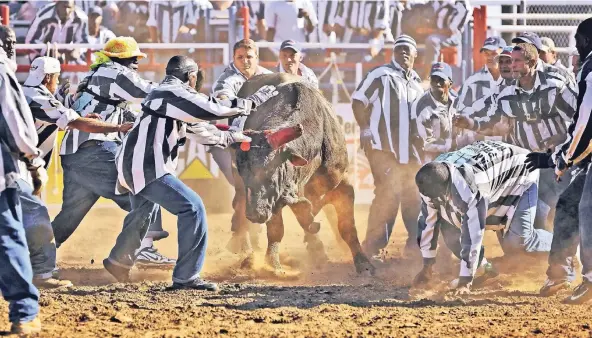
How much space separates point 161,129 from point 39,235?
143cm

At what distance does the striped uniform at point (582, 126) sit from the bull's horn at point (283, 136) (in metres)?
2.10

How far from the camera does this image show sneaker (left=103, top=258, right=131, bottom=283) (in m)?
9.00

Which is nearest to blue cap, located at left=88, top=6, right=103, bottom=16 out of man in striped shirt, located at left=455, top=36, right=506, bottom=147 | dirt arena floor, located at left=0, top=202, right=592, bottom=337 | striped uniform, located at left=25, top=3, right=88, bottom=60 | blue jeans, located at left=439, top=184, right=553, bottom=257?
striped uniform, located at left=25, top=3, right=88, bottom=60

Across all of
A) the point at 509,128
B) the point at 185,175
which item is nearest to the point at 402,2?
the point at 185,175

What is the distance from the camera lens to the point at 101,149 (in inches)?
366

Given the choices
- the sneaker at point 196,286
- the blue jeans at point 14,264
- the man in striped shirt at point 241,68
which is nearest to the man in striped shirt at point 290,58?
the man in striped shirt at point 241,68

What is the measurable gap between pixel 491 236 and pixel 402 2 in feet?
12.3

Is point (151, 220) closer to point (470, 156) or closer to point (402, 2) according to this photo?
point (470, 156)

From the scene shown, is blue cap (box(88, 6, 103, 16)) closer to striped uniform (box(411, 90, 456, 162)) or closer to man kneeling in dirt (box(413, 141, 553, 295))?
striped uniform (box(411, 90, 456, 162))

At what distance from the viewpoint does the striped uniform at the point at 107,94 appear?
8.95 metres

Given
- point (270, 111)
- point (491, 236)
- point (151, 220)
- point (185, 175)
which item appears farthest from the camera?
point (185, 175)

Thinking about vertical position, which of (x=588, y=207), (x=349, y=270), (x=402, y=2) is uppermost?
(x=402, y=2)

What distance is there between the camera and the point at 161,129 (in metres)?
8.23

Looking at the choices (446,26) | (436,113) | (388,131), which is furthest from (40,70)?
(446,26)
